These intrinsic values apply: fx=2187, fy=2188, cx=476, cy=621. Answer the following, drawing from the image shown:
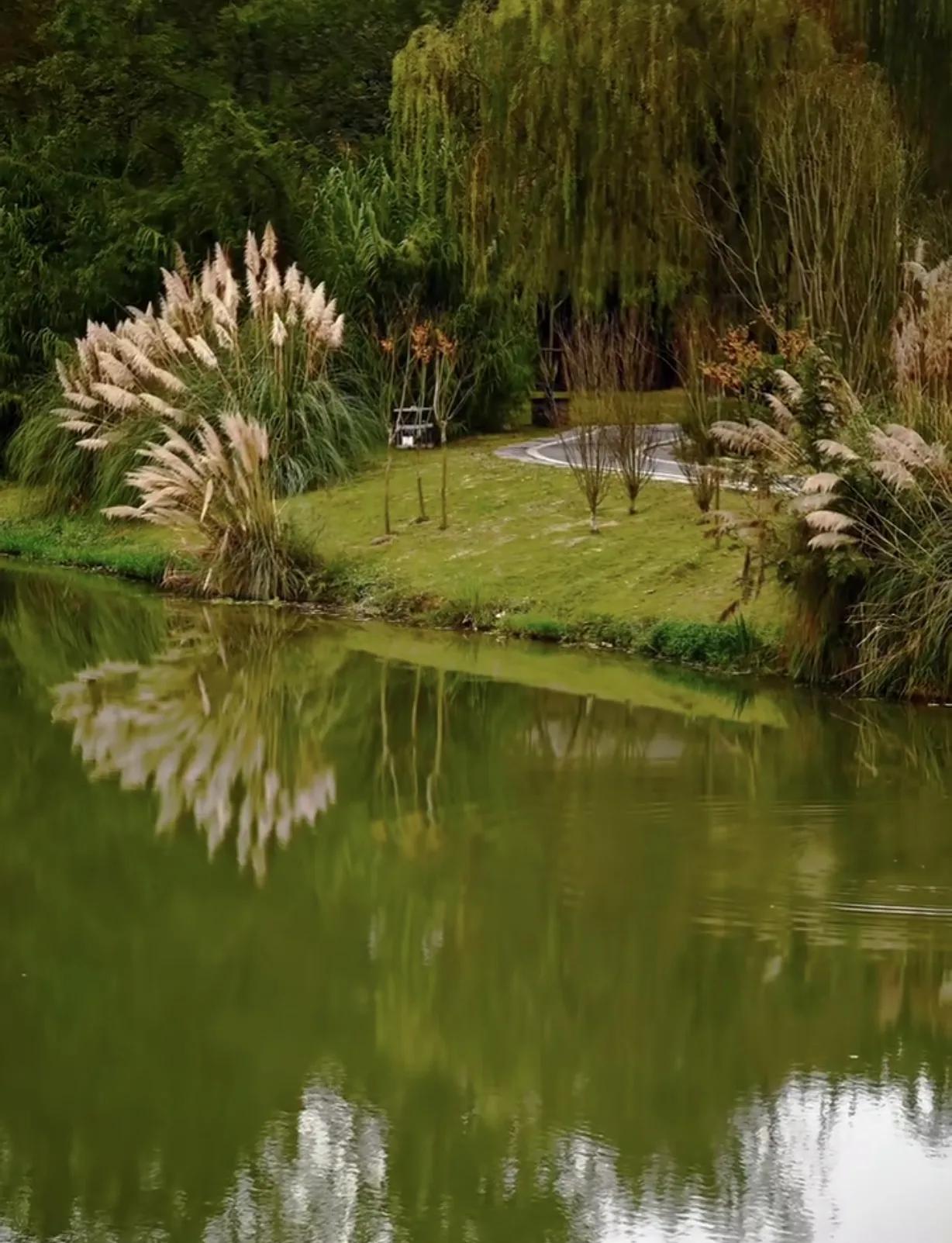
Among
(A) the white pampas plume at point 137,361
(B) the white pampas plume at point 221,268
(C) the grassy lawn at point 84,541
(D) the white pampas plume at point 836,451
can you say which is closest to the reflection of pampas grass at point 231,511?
(C) the grassy lawn at point 84,541


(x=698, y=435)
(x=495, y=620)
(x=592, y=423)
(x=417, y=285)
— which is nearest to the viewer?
(x=495, y=620)

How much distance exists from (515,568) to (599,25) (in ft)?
22.0

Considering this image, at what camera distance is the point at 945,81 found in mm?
21609

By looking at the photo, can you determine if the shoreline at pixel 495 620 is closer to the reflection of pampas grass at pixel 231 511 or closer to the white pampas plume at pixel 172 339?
the reflection of pampas grass at pixel 231 511

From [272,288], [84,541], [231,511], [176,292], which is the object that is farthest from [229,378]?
[231,511]

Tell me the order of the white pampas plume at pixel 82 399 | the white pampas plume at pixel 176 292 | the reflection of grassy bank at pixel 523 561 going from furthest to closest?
the white pampas plume at pixel 176 292 < the white pampas plume at pixel 82 399 < the reflection of grassy bank at pixel 523 561

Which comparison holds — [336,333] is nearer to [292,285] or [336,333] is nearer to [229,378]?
[292,285]

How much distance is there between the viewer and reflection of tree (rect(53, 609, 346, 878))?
10664 mm

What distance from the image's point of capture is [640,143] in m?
21.5

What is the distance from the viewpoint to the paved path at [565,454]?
20078mm

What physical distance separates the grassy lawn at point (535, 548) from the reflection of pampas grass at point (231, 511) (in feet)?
1.44

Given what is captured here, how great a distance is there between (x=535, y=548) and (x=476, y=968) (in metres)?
10.3

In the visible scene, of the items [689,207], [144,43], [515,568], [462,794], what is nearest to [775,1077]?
[462,794]

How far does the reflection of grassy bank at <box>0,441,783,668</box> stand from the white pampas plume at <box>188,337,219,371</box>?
157cm
